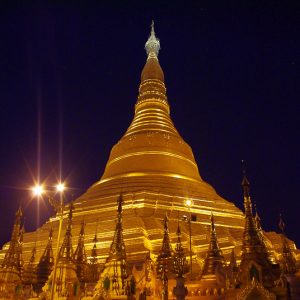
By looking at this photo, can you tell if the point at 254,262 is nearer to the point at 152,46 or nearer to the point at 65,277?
the point at 65,277

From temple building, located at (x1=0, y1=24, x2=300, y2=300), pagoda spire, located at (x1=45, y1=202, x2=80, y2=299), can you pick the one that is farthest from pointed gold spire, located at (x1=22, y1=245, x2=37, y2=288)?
pagoda spire, located at (x1=45, y1=202, x2=80, y2=299)

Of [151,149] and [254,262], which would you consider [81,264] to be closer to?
[254,262]

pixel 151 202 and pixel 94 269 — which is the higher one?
pixel 151 202

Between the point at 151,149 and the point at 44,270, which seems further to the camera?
the point at 151,149

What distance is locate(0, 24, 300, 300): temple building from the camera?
1298cm

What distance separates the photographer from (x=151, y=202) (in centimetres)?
2428

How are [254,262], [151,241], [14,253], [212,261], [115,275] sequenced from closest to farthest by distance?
[254,262] → [115,275] → [212,261] → [14,253] → [151,241]

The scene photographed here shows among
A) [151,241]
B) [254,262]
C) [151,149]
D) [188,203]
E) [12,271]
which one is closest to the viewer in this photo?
[254,262]

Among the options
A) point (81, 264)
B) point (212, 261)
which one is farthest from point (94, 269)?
point (212, 261)

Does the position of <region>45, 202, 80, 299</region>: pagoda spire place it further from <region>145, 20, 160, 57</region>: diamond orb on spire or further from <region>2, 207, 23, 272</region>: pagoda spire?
<region>145, 20, 160, 57</region>: diamond orb on spire

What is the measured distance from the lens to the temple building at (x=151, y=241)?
1298cm

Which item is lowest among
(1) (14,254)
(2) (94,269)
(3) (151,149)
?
(2) (94,269)

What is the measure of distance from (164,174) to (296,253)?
10.2 meters

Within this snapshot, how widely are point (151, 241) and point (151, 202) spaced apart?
3568 mm
